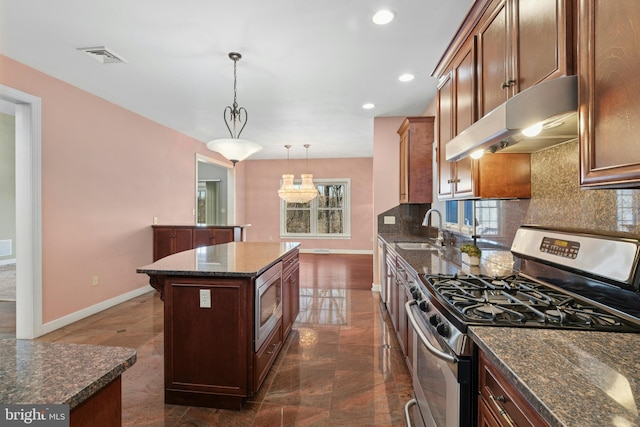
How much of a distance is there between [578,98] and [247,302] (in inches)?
73.9

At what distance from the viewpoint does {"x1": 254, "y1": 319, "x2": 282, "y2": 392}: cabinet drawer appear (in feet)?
6.68

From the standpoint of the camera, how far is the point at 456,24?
236 cm

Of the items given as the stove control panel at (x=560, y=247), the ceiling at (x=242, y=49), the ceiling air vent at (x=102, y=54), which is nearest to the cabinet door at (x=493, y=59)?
the ceiling at (x=242, y=49)

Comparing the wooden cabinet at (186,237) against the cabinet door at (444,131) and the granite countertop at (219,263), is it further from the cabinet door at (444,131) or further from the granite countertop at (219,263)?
the cabinet door at (444,131)

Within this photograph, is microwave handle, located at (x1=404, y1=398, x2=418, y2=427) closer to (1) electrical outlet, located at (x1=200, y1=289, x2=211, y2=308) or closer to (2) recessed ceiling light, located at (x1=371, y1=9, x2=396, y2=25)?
(1) electrical outlet, located at (x1=200, y1=289, x2=211, y2=308)

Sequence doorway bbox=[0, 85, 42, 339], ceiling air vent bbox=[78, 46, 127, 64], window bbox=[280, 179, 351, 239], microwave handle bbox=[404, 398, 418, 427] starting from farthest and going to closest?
window bbox=[280, 179, 351, 239] < doorway bbox=[0, 85, 42, 339] < ceiling air vent bbox=[78, 46, 127, 64] < microwave handle bbox=[404, 398, 418, 427]

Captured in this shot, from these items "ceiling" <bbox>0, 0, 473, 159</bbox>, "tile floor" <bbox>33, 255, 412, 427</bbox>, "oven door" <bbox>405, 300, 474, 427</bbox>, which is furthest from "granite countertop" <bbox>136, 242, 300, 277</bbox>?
"ceiling" <bbox>0, 0, 473, 159</bbox>

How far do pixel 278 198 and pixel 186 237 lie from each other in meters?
4.31

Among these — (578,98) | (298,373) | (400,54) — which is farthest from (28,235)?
(578,98)

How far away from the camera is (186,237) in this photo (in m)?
4.75

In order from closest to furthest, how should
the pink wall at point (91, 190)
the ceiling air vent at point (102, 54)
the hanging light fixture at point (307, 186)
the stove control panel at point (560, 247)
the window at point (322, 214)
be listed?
the stove control panel at point (560, 247) < the ceiling air vent at point (102, 54) < the pink wall at point (91, 190) < the hanging light fixture at point (307, 186) < the window at point (322, 214)

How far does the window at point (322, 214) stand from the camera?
8.78m

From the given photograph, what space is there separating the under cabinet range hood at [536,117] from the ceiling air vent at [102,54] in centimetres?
313

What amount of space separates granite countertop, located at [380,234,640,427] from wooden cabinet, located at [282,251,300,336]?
1.97 meters
